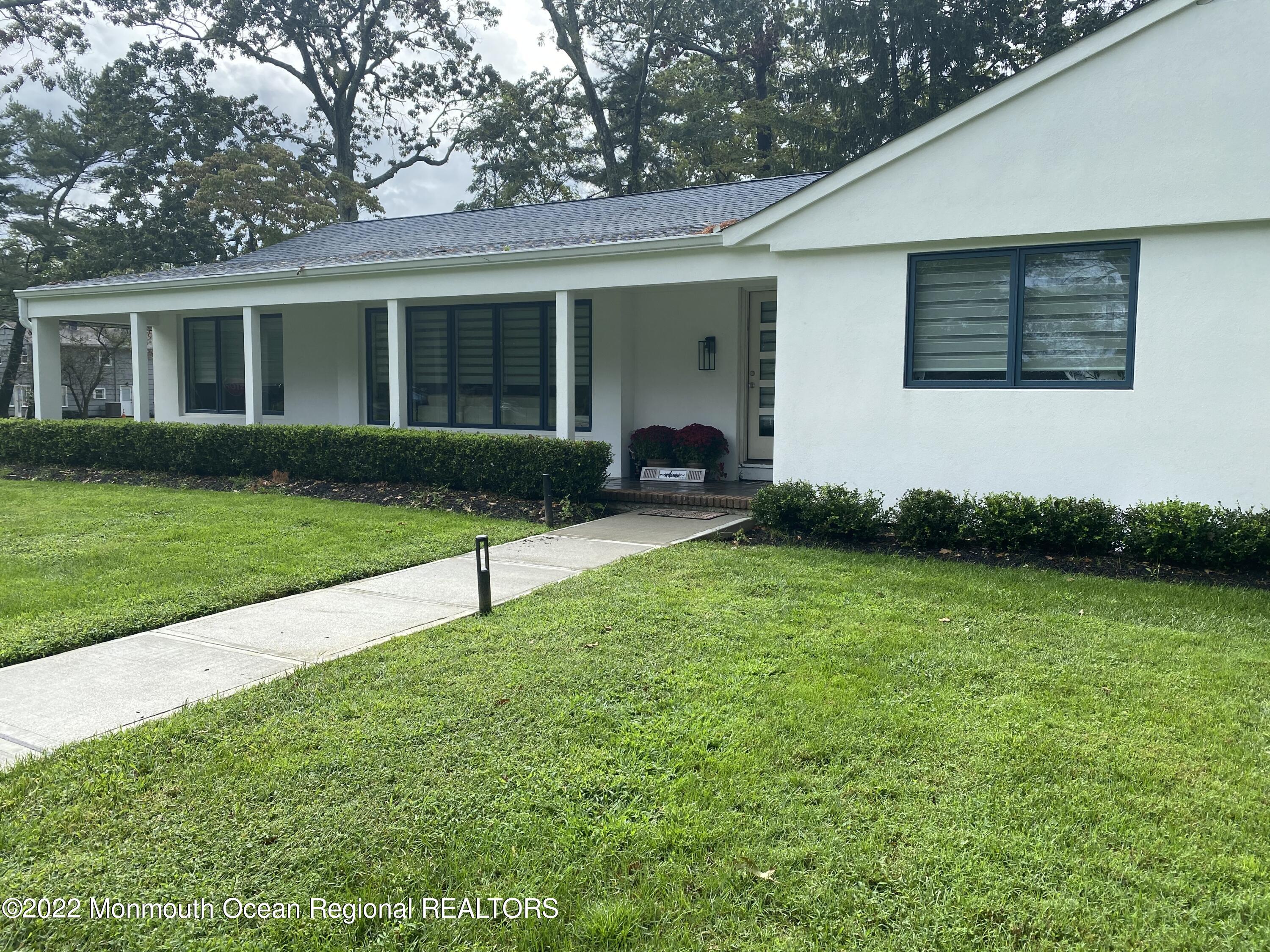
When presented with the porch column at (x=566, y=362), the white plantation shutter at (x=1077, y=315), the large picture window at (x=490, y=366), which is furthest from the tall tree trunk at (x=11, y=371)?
the white plantation shutter at (x=1077, y=315)

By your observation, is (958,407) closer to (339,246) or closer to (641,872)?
(641,872)

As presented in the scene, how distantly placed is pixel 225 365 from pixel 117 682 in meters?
12.9

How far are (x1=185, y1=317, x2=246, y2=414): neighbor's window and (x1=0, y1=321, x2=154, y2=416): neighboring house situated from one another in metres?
15.2

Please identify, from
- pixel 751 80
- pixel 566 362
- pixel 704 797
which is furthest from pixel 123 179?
pixel 704 797

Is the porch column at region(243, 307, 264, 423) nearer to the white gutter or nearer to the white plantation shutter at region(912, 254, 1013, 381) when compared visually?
the white gutter

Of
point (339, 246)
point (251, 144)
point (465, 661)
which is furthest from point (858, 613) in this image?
point (251, 144)

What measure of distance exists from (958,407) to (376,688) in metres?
6.11

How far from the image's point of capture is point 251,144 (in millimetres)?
30250

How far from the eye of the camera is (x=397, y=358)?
12.1 m

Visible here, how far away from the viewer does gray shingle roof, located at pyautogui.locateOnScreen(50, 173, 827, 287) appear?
11.5m

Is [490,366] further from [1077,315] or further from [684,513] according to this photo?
[1077,315]

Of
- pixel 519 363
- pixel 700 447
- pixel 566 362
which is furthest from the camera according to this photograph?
pixel 519 363

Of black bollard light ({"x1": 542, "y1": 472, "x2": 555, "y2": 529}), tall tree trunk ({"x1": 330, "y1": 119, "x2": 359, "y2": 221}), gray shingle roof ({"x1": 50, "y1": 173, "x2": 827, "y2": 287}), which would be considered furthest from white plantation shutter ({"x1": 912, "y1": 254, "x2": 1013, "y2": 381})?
tall tree trunk ({"x1": 330, "y1": 119, "x2": 359, "y2": 221})

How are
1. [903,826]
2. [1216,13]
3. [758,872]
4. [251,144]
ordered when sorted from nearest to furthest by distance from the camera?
[758,872] < [903,826] < [1216,13] < [251,144]
